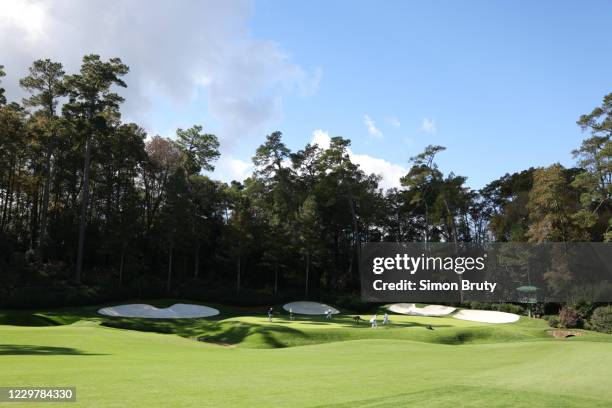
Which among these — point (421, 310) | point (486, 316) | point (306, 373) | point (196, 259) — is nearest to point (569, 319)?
point (486, 316)

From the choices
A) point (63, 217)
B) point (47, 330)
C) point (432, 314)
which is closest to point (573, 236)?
point (432, 314)

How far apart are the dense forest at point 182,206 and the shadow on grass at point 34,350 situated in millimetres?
23125

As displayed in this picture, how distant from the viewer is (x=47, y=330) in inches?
986

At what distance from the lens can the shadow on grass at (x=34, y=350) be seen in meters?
16.4

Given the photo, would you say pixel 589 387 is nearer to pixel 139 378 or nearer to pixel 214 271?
pixel 139 378

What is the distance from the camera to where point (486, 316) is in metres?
43.8

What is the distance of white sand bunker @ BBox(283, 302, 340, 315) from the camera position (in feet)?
155

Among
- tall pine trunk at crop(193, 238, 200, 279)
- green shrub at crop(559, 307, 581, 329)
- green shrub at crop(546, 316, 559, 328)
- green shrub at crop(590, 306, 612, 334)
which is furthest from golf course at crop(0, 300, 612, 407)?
tall pine trunk at crop(193, 238, 200, 279)

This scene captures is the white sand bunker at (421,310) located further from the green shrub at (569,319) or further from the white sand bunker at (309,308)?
the green shrub at (569,319)

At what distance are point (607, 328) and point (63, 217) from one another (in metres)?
49.9

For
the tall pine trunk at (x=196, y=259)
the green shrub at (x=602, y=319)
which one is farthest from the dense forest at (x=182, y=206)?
the green shrub at (x=602, y=319)

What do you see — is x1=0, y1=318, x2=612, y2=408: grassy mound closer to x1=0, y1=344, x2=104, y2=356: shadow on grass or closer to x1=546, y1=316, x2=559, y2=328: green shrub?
x1=0, y1=344, x2=104, y2=356: shadow on grass

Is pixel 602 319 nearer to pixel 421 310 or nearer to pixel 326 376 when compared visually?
pixel 421 310

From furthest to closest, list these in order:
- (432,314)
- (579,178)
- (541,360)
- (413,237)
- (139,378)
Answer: (413,237) → (432,314) → (579,178) → (541,360) → (139,378)
